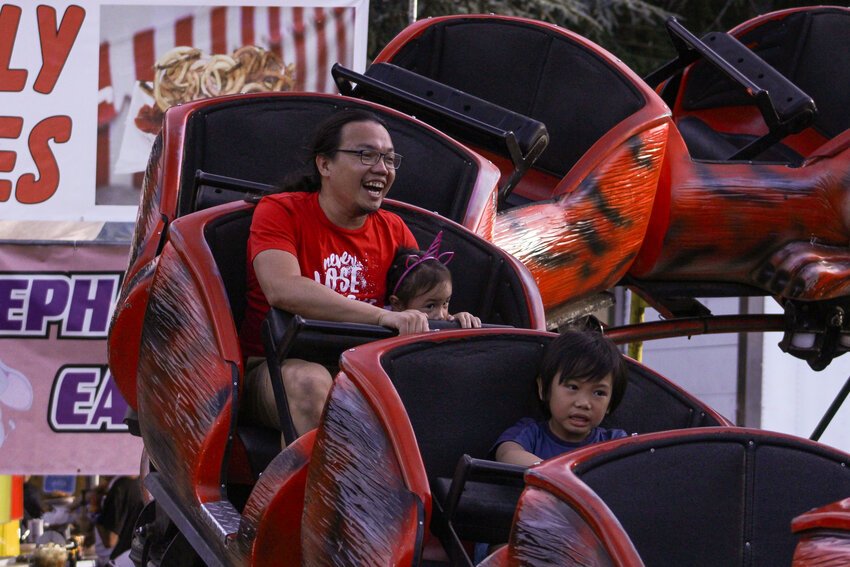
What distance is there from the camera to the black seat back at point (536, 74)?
453 centimetres

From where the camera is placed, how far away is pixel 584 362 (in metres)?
2.27

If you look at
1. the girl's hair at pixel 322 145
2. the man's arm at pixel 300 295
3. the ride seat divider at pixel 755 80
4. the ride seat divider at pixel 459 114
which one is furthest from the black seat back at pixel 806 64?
the man's arm at pixel 300 295

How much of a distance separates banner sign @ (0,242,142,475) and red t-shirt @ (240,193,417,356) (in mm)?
2451

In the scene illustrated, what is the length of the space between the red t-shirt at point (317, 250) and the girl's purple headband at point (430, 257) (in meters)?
0.08

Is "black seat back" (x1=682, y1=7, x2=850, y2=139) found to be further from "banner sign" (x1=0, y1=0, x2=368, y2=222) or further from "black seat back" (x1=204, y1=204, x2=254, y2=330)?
"black seat back" (x1=204, y1=204, x2=254, y2=330)

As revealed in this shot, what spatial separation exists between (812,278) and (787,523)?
9.91 feet

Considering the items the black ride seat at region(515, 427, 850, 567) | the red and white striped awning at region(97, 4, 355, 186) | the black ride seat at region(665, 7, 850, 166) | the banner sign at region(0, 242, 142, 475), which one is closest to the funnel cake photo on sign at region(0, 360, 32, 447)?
the banner sign at region(0, 242, 142, 475)

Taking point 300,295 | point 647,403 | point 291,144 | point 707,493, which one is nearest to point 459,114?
point 291,144

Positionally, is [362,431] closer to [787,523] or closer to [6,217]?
[787,523]

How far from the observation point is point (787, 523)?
6.24ft

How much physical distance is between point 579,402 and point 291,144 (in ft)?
5.97

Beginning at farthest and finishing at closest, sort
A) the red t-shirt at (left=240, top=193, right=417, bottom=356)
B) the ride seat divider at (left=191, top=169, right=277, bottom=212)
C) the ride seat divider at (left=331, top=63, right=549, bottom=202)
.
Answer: the ride seat divider at (left=331, top=63, right=549, bottom=202) → the ride seat divider at (left=191, top=169, right=277, bottom=212) → the red t-shirt at (left=240, top=193, right=417, bottom=356)

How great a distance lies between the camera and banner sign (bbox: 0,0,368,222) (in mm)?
5500

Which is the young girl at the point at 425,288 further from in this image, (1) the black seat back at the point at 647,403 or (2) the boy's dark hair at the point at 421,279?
(1) the black seat back at the point at 647,403
